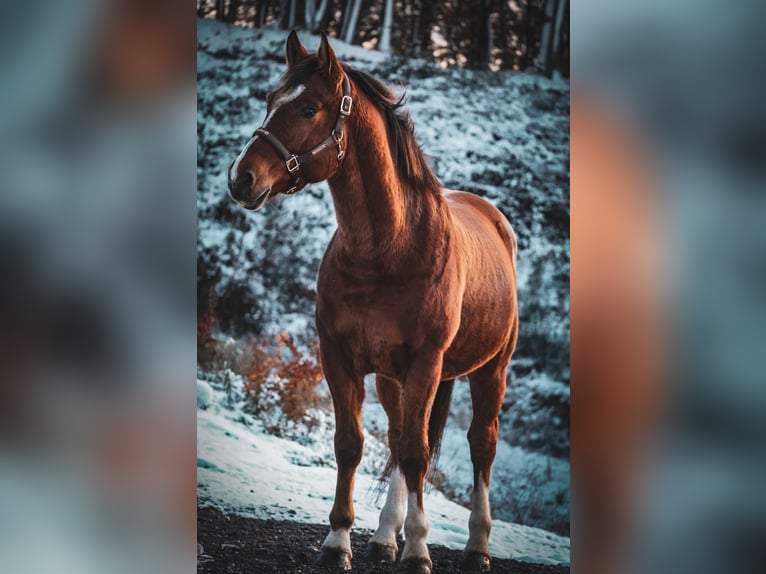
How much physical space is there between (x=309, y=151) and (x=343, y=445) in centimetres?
98

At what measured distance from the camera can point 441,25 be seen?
318 cm

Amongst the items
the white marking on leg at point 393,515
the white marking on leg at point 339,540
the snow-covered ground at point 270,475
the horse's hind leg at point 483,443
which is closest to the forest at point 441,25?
the horse's hind leg at point 483,443

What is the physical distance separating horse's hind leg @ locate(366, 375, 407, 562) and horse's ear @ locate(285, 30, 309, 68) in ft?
3.58

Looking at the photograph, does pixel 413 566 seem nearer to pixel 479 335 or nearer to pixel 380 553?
pixel 380 553

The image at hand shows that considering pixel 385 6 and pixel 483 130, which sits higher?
pixel 385 6

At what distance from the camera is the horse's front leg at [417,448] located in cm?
290
